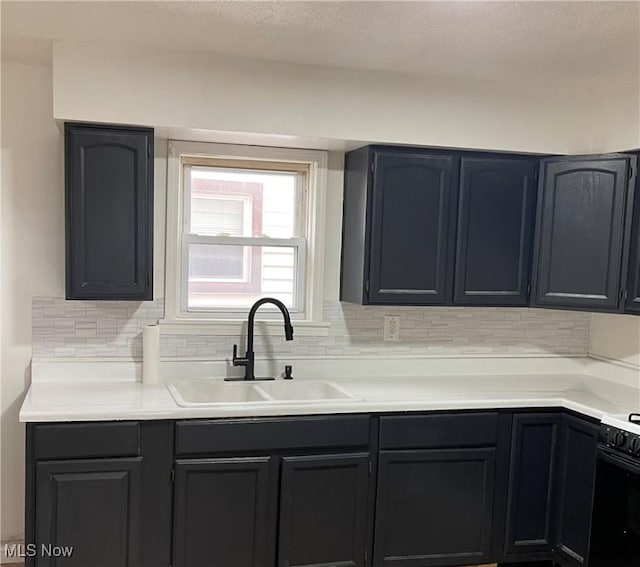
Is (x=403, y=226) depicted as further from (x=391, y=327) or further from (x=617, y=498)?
(x=617, y=498)

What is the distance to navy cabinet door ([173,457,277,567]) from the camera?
263cm

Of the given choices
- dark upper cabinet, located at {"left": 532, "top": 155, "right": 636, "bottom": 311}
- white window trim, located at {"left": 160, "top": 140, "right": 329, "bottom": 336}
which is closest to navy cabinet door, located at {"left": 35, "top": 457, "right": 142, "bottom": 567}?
white window trim, located at {"left": 160, "top": 140, "right": 329, "bottom": 336}

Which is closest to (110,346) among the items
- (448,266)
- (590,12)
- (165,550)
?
(165,550)

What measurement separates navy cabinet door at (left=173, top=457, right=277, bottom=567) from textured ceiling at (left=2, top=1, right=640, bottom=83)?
1.76m

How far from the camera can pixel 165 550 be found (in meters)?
2.61

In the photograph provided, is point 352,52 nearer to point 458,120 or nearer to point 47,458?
point 458,120

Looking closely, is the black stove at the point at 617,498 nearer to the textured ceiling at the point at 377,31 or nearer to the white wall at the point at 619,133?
the white wall at the point at 619,133

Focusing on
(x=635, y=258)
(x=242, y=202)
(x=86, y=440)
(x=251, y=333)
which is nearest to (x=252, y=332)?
(x=251, y=333)

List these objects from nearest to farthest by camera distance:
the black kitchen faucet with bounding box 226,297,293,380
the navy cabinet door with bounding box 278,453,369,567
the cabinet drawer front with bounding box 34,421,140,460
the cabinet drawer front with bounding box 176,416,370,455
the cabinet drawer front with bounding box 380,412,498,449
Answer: the cabinet drawer front with bounding box 34,421,140,460, the cabinet drawer front with bounding box 176,416,370,455, the navy cabinet door with bounding box 278,453,369,567, the cabinet drawer front with bounding box 380,412,498,449, the black kitchen faucet with bounding box 226,297,293,380

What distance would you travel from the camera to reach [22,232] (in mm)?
3018

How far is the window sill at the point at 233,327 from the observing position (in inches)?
125

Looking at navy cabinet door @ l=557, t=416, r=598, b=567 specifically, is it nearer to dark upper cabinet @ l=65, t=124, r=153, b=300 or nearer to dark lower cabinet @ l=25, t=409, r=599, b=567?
dark lower cabinet @ l=25, t=409, r=599, b=567

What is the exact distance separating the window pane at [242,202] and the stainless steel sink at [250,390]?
2.54 feet

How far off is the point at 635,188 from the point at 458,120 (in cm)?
89
